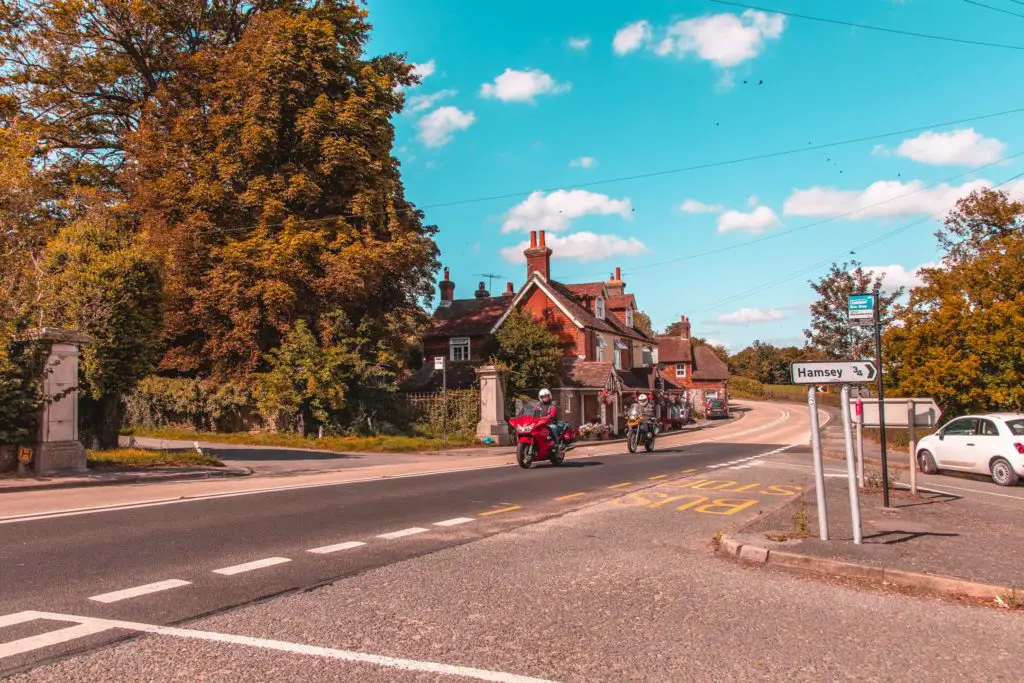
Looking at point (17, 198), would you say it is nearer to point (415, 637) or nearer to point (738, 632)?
point (415, 637)

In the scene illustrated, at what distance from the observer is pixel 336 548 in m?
7.06

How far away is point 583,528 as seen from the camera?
852 centimetres

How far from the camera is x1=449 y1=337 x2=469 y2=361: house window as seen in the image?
45969 millimetres

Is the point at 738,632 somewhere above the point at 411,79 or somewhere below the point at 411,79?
below

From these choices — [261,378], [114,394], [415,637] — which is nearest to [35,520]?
[415,637]

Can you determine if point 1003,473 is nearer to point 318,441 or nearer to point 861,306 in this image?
point 861,306

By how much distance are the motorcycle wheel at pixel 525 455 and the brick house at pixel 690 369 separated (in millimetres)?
57972

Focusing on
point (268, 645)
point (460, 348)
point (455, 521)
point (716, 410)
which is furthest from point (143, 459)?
point (716, 410)

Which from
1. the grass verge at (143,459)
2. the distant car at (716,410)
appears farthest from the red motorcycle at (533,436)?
the distant car at (716,410)

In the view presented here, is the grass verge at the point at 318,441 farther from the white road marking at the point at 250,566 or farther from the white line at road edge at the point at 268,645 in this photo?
the white line at road edge at the point at 268,645

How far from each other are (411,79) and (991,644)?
112ft

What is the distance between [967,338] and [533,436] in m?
15.0

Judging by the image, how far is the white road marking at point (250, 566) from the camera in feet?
19.7

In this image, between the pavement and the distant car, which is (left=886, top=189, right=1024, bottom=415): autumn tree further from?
the distant car
